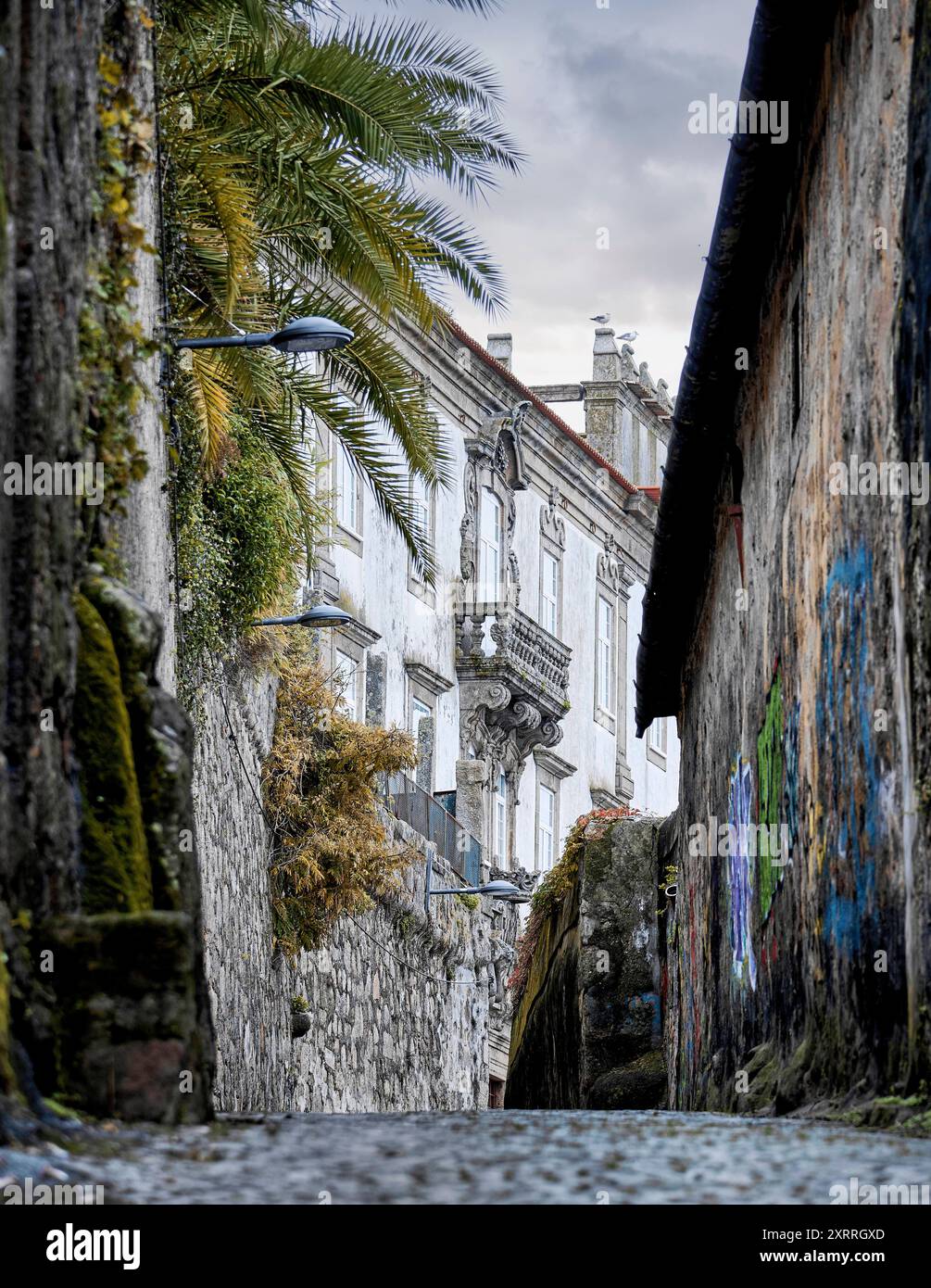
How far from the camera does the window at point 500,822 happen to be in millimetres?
33906

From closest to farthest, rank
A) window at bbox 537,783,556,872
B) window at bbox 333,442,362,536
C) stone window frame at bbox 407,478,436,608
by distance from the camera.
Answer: window at bbox 333,442,362,536
stone window frame at bbox 407,478,436,608
window at bbox 537,783,556,872

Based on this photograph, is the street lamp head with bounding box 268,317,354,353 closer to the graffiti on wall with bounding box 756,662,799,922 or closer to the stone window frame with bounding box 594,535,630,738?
the graffiti on wall with bounding box 756,662,799,922

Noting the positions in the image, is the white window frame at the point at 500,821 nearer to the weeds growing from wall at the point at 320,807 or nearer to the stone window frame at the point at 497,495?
the stone window frame at the point at 497,495

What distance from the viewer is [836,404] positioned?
9.05 metres

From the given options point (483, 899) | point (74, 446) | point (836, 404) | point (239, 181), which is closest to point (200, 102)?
point (239, 181)

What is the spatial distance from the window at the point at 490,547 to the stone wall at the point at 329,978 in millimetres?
5161

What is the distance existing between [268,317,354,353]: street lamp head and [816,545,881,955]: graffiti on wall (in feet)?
11.3

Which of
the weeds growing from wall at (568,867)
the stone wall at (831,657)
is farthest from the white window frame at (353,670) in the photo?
the stone wall at (831,657)

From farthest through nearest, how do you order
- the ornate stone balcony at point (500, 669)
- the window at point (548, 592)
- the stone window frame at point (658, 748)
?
the stone window frame at point (658, 748), the window at point (548, 592), the ornate stone balcony at point (500, 669)

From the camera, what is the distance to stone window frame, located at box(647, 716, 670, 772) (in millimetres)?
42719

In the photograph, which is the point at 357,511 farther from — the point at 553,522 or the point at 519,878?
the point at 553,522

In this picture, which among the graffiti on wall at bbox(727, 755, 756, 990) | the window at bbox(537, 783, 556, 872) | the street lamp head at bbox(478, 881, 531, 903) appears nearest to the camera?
the graffiti on wall at bbox(727, 755, 756, 990)

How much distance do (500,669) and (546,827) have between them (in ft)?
16.6

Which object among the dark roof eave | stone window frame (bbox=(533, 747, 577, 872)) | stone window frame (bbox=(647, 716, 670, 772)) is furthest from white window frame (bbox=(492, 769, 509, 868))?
the dark roof eave
